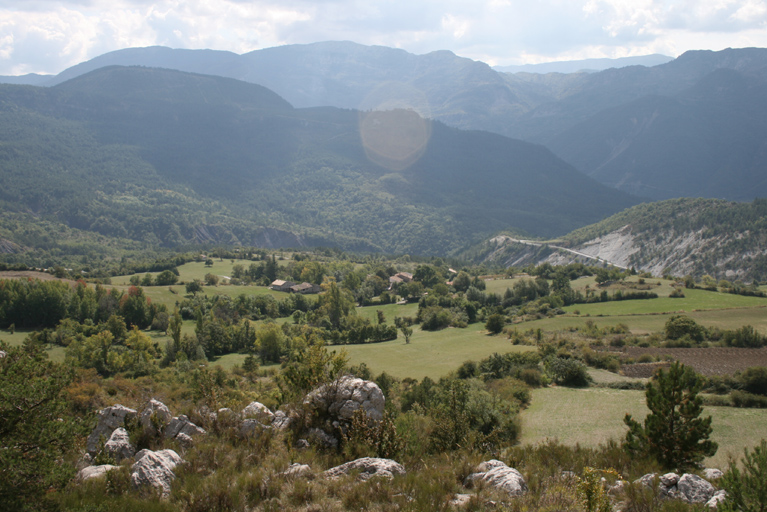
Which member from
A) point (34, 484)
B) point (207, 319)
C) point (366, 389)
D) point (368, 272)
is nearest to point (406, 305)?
point (368, 272)

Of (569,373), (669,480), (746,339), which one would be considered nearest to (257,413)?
(669,480)

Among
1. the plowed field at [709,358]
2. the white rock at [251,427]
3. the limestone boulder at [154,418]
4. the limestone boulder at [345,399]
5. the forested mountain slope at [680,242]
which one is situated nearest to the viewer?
the white rock at [251,427]

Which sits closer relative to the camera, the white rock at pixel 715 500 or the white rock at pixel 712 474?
the white rock at pixel 715 500

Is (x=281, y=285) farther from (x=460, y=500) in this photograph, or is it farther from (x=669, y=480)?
(x=669, y=480)

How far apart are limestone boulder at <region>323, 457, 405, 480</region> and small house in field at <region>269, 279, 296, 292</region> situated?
9985 cm

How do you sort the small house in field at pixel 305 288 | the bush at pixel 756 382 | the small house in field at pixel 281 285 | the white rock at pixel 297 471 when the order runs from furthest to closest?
the small house in field at pixel 281 285 → the small house in field at pixel 305 288 → the bush at pixel 756 382 → the white rock at pixel 297 471

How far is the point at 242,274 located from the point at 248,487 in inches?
4545

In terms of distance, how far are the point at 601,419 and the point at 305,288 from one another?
3421 inches

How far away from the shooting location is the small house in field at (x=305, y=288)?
4316 inches

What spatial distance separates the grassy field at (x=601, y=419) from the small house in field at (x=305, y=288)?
78198mm

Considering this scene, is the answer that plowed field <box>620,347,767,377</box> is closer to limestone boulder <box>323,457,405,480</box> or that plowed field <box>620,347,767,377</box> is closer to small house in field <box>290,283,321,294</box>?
limestone boulder <box>323,457,405,480</box>

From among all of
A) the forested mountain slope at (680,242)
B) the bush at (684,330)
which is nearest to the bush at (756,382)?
the bush at (684,330)

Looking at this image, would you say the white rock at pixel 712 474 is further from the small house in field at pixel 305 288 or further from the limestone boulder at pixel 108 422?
the small house in field at pixel 305 288

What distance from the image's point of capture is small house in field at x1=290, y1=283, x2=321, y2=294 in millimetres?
109625
